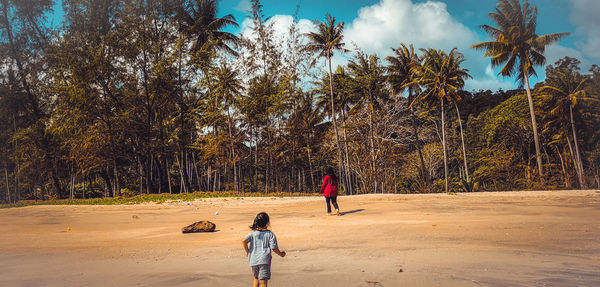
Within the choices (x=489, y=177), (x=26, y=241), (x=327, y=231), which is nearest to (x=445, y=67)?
(x=489, y=177)

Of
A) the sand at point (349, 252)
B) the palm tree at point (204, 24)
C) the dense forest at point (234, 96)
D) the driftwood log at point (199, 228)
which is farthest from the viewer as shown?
the palm tree at point (204, 24)

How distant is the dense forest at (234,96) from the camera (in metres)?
28.2

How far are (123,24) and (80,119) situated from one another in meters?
8.50

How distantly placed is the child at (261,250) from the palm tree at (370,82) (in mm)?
25942

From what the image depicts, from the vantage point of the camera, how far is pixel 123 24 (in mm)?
29172

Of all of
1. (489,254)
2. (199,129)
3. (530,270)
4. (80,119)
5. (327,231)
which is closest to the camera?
(530,270)

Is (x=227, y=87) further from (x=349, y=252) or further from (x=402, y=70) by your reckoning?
(x=349, y=252)

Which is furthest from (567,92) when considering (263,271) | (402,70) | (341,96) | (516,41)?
(263,271)

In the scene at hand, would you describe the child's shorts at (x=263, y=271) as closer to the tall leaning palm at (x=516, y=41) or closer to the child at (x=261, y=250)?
the child at (x=261, y=250)

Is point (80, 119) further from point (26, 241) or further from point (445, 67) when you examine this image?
point (445, 67)

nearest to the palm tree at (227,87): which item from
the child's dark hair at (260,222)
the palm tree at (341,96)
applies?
the palm tree at (341,96)

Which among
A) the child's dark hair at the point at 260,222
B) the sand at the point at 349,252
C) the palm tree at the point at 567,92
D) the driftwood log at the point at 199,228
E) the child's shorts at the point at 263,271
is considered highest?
the palm tree at the point at 567,92

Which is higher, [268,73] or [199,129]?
[268,73]

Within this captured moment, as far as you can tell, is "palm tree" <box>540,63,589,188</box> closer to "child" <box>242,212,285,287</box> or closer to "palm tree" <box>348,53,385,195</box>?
"palm tree" <box>348,53,385,195</box>
